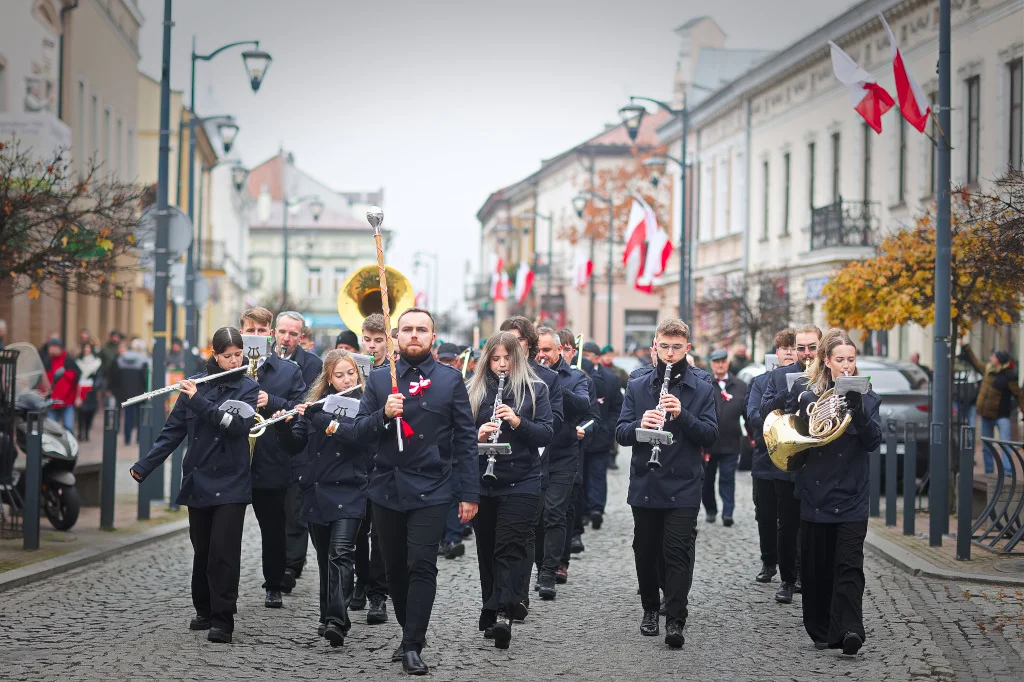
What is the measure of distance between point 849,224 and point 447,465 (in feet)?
85.4

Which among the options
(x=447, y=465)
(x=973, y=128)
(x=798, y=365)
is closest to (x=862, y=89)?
(x=798, y=365)

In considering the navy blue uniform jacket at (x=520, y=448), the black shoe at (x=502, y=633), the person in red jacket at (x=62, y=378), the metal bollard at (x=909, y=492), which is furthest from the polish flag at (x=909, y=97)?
the person in red jacket at (x=62, y=378)

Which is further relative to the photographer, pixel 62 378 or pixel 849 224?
pixel 849 224

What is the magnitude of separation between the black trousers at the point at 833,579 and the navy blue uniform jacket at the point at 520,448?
156cm

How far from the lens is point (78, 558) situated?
448 inches

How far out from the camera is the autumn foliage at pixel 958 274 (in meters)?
12.4

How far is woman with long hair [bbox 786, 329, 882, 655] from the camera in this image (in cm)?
806

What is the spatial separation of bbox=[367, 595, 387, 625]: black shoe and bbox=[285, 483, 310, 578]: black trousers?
3.64ft

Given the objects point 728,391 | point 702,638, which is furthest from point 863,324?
point 702,638

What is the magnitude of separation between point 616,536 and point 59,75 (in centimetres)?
2253

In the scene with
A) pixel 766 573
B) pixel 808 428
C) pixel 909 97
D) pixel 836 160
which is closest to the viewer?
pixel 808 428

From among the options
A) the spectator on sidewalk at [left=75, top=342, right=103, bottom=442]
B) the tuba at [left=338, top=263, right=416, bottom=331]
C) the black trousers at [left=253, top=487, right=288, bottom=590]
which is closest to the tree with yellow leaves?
the tuba at [left=338, top=263, right=416, bottom=331]

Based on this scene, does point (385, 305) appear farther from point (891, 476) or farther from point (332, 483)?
point (891, 476)

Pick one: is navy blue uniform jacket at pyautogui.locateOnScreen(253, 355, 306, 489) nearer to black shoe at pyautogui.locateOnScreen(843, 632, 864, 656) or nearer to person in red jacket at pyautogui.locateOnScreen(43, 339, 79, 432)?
black shoe at pyautogui.locateOnScreen(843, 632, 864, 656)
